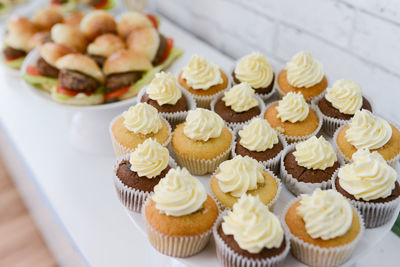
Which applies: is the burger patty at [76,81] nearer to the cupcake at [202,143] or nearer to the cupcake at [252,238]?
the cupcake at [202,143]

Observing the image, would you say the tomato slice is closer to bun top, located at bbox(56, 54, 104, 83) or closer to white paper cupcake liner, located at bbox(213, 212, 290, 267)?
bun top, located at bbox(56, 54, 104, 83)

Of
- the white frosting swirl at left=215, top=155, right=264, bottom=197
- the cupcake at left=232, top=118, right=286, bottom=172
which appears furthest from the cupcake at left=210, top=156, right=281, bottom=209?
the cupcake at left=232, top=118, right=286, bottom=172

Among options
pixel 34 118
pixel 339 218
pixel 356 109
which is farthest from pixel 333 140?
pixel 34 118

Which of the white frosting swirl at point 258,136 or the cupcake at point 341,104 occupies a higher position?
the cupcake at point 341,104

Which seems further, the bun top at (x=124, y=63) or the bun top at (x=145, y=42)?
the bun top at (x=145, y=42)

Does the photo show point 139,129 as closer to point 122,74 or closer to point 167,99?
point 167,99

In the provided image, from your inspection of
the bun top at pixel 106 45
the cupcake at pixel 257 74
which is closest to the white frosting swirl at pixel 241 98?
the cupcake at pixel 257 74

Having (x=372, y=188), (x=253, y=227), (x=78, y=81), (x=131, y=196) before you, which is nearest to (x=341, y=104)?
(x=372, y=188)
